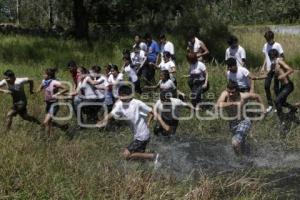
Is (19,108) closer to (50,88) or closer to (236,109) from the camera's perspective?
(50,88)

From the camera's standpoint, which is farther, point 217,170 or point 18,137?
point 217,170

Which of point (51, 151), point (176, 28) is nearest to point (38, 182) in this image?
point (51, 151)

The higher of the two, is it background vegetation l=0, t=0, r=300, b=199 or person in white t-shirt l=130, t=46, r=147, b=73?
person in white t-shirt l=130, t=46, r=147, b=73

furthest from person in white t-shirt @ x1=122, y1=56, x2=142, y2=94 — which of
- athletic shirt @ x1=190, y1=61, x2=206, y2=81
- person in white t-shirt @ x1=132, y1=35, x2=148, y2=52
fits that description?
athletic shirt @ x1=190, y1=61, x2=206, y2=81

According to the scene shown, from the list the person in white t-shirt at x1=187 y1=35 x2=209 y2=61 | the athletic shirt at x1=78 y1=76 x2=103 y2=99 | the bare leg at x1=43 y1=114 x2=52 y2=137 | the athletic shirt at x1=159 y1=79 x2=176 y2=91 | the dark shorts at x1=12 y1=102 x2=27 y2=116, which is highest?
the person in white t-shirt at x1=187 y1=35 x2=209 y2=61

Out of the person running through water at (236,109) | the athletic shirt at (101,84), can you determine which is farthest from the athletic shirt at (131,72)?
the person running through water at (236,109)

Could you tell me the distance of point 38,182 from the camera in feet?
24.4

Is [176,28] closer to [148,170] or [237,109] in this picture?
[237,109]

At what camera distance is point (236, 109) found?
34.5ft

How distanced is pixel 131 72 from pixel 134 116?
17.0 ft

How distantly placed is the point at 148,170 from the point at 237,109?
2.69 meters

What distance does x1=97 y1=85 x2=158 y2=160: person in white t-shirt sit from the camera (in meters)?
9.55

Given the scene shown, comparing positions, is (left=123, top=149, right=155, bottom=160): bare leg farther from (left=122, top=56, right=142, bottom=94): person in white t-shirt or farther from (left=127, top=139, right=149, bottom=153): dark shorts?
(left=122, top=56, right=142, bottom=94): person in white t-shirt

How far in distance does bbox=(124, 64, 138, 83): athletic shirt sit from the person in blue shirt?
86cm
